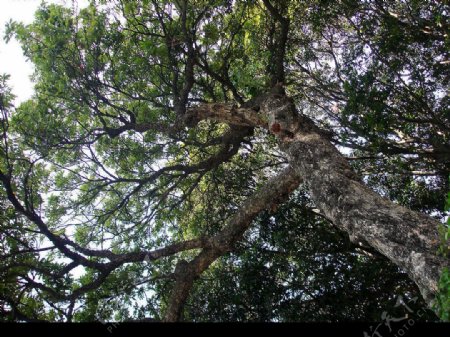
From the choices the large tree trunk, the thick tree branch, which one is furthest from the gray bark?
the thick tree branch

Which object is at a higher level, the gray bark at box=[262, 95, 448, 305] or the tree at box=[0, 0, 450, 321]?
the tree at box=[0, 0, 450, 321]

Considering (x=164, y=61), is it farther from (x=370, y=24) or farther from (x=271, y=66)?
(x=370, y=24)

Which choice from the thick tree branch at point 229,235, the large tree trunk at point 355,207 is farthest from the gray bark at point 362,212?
the thick tree branch at point 229,235

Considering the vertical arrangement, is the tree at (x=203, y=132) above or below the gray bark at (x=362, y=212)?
above

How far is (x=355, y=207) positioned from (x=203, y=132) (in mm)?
6341

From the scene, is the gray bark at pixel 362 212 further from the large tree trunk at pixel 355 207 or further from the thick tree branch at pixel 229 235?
the thick tree branch at pixel 229 235

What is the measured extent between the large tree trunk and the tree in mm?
118

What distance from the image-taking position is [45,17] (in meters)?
7.46

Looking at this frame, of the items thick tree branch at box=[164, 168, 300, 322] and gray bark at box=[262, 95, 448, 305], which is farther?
thick tree branch at box=[164, 168, 300, 322]

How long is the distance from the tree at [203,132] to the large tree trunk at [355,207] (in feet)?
0.39

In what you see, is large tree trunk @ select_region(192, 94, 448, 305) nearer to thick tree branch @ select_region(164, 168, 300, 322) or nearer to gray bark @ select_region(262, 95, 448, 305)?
gray bark @ select_region(262, 95, 448, 305)

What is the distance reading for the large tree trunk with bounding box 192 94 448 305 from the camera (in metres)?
2.89

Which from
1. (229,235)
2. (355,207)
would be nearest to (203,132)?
(229,235)

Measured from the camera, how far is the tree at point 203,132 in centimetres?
636
